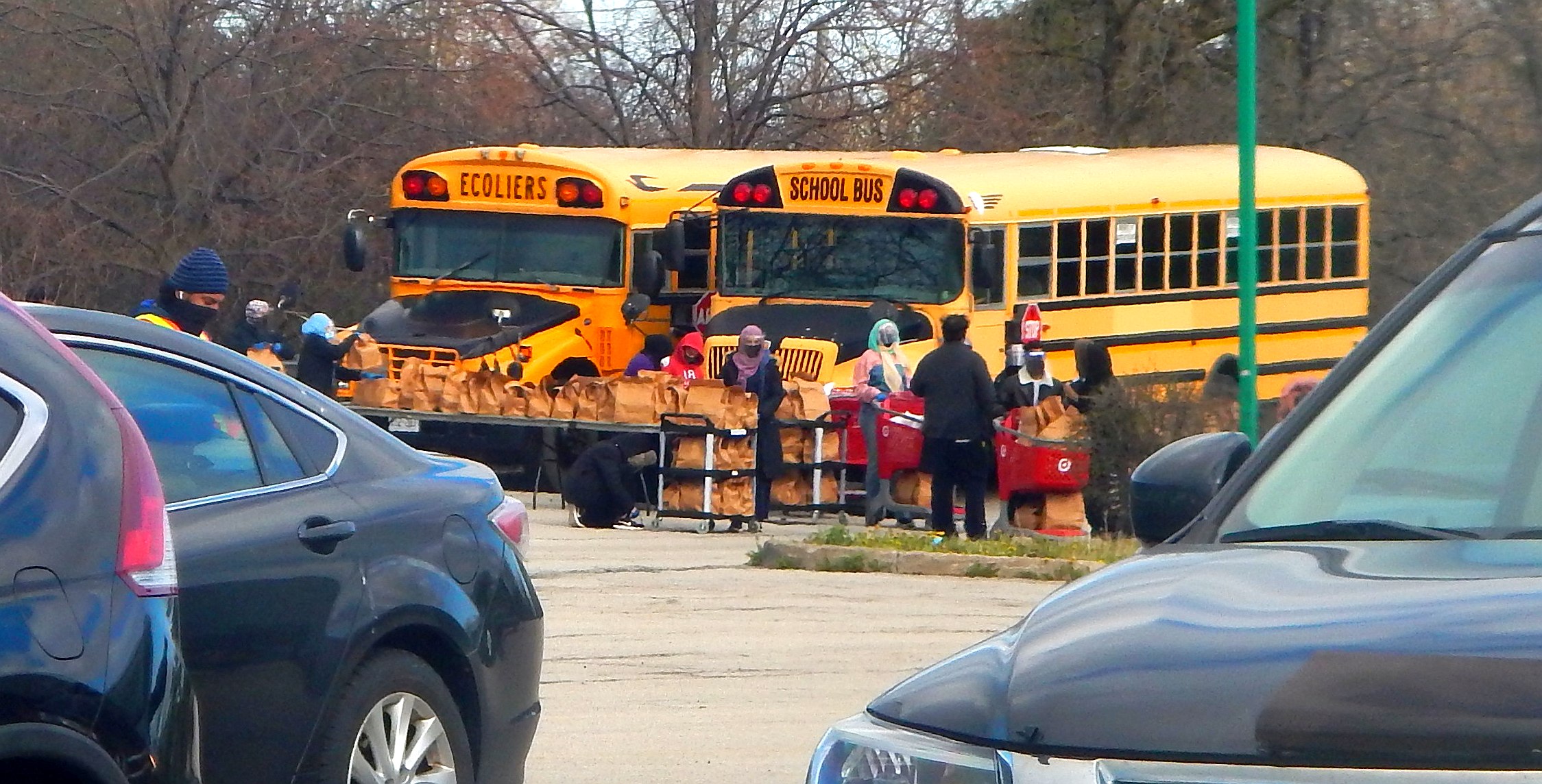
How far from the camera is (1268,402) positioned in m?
21.4

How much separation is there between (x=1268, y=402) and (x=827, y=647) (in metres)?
11.4

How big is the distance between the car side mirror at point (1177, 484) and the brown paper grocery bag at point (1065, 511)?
12036 mm

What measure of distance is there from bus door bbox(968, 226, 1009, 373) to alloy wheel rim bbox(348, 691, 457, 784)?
13.5 m

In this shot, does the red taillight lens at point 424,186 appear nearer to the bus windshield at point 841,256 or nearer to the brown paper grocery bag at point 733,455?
the bus windshield at point 841,256

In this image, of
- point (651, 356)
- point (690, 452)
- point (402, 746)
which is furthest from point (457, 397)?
point (402, 746)

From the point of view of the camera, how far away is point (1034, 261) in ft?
66.0

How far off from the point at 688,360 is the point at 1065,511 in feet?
13.1

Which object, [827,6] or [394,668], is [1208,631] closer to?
[394,668]

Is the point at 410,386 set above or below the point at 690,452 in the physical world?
above

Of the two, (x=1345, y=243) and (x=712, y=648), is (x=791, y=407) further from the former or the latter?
(x=1345, y=243)

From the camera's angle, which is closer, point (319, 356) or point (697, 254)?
point (319, 356)

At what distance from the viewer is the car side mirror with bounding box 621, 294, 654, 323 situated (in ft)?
68.0

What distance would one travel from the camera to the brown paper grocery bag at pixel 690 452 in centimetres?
1680

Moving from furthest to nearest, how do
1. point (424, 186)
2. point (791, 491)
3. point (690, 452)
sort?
1. point (424, 186)
2. point (791, 491)
3. point (690, 452)
